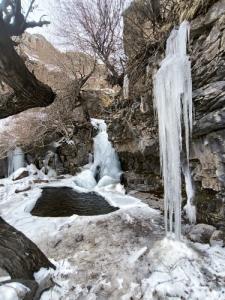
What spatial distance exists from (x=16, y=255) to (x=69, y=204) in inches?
152

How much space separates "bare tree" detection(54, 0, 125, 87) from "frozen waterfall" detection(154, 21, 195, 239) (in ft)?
17.1

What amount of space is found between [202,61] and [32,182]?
6.71m

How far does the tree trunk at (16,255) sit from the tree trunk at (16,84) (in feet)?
3.89

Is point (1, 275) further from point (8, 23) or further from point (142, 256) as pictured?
point (8, 23)

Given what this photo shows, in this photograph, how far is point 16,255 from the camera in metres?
2.70

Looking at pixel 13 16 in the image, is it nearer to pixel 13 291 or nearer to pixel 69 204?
pixel 13 291

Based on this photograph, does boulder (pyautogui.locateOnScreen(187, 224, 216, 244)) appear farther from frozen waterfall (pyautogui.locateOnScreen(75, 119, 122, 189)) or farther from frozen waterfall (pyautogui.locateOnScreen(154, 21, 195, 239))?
frozen waterfall (pyautogui.locateOnScreen(75, 119, 122, 189))

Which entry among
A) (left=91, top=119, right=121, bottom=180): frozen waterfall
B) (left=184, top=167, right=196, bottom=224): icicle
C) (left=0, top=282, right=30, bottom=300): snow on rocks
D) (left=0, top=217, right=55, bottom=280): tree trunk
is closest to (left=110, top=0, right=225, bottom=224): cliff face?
(left=184, top=167, right=196, bottom=224): icicle

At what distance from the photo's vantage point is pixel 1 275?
2.74 meters

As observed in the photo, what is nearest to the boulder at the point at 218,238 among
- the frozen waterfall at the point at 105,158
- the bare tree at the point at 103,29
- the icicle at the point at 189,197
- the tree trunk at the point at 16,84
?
the icicle at the point at 189,197

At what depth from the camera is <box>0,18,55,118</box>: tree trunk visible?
2.14 metres

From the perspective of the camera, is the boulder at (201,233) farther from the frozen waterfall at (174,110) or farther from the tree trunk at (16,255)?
the tree trunk at (16,255)

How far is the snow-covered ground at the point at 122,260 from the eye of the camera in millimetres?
2982

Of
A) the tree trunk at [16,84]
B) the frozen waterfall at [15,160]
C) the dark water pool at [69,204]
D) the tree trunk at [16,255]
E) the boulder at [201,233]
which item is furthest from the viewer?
the frozen waterfall at [15,160]
